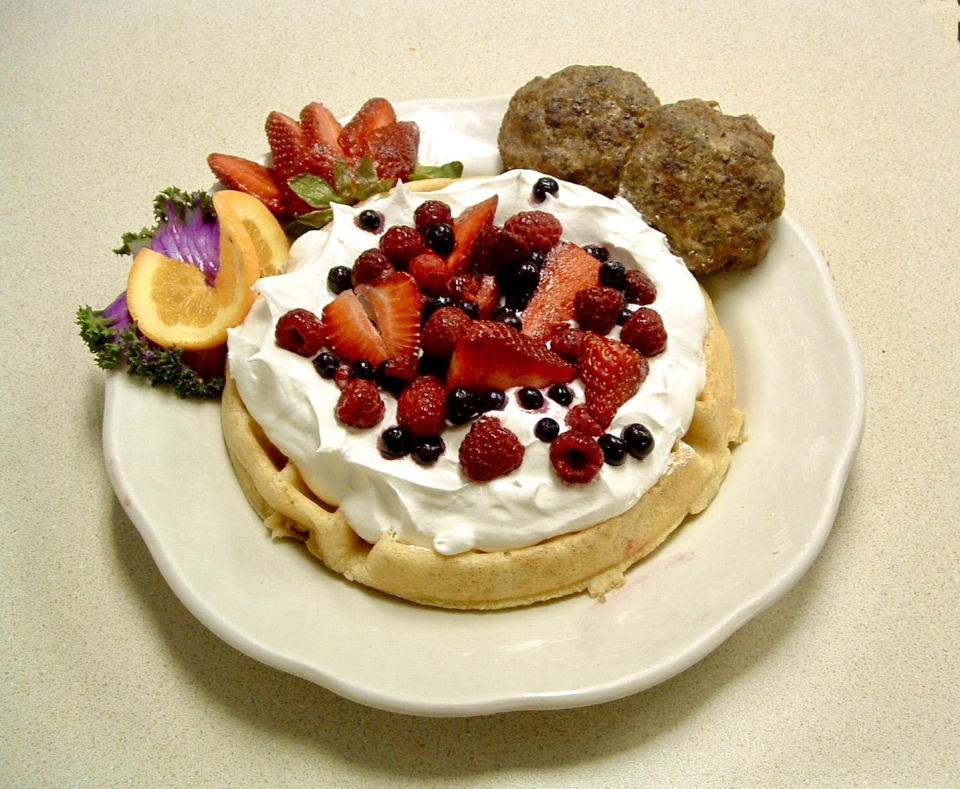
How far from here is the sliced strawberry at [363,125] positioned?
9.52ft

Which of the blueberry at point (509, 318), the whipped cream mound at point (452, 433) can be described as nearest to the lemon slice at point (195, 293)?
the whipped cream mound at point (452, 433)

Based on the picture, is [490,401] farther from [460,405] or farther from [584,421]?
[584,421]

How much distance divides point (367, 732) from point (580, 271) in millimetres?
1458

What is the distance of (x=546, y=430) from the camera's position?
7.05 ft

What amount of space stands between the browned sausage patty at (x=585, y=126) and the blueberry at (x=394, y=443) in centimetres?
113

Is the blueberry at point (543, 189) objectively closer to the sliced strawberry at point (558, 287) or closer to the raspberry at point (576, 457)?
the sliced strawberry at point (558, 287)

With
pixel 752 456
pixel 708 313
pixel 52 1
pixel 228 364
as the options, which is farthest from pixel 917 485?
pixel 52 1

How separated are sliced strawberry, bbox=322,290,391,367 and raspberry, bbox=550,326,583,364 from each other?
477mm

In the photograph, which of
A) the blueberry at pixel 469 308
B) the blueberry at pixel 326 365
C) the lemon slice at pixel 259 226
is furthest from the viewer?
the lemon slice at pixel 259 226

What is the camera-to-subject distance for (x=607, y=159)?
9.05ft

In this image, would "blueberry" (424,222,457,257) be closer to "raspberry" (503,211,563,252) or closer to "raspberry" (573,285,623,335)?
"raspberry" (503,211,563,252)

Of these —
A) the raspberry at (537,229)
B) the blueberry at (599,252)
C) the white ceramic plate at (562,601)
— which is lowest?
the white ceramic plate at (562,601)

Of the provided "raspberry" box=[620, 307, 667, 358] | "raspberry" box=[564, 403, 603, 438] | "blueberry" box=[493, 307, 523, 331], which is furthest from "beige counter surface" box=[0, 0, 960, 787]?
"blueberry" box=[493, 307, 523, 331]

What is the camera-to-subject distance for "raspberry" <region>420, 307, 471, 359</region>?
222cm
